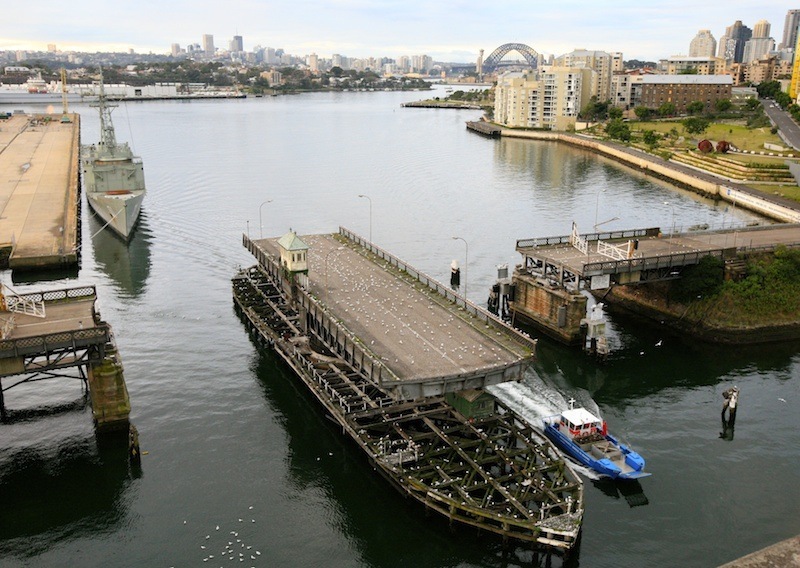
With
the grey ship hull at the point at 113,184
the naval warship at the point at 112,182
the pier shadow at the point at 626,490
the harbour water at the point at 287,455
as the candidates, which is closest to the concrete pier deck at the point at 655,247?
the harbour water at the point at 287,455

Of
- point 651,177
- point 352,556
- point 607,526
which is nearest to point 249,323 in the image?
point 352,556

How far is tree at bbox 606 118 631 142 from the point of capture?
174 m

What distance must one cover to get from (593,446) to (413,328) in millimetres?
11927

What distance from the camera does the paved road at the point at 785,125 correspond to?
138 meters

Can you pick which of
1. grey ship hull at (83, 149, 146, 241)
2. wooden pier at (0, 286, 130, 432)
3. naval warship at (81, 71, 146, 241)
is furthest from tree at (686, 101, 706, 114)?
wooden pier at (0, 286, 130, 432)

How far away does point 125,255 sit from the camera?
81.1m

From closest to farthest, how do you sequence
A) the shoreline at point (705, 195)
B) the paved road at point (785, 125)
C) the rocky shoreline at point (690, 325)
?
the rocky shoreline at point (690, 325) → the shoreline at point (705, 195) → the paved road at point (785, 125)

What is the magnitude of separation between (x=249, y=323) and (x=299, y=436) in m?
19.7

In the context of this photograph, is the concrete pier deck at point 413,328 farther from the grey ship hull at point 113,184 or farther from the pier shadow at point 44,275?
the grey ship hull at point 113,184

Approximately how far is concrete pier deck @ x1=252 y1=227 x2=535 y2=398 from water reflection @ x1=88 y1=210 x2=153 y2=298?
1982cm

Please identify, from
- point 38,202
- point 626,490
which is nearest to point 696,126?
point 38,202

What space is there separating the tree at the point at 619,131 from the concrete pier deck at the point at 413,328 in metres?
132

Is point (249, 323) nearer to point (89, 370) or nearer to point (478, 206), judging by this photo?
point (89, 370)

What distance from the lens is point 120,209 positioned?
8938 cm
